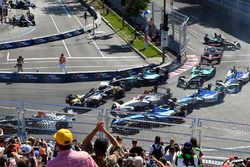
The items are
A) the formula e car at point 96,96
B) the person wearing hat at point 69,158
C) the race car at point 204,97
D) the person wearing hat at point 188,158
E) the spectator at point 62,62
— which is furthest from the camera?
the spectator at point 62,62

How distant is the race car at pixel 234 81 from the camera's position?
35.4 meters

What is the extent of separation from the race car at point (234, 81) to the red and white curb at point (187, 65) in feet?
16.6

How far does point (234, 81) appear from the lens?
35.9 m

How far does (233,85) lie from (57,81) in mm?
11486

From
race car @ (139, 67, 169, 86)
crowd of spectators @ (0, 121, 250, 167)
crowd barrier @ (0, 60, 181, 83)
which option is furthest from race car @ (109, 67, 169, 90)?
crowd of spectators @ (0, 121, 250, 167)

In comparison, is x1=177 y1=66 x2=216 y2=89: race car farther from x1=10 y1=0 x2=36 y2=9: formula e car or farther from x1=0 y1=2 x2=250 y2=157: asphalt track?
x1=10 y1=0 x2=36 y2=9: formula e car

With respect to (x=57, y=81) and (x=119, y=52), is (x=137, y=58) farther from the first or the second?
(x=57, y=81)

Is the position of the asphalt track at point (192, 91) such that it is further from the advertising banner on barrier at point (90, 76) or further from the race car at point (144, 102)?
the race car at point (144, 102)

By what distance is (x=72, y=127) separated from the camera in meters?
21.5

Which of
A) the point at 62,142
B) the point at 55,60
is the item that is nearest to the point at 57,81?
the point at 55,60

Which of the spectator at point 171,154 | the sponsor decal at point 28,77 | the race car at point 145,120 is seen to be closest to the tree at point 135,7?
the sponsor decal at point 28,77

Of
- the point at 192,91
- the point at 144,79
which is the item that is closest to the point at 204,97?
the point at 192,91

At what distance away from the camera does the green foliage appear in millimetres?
54219

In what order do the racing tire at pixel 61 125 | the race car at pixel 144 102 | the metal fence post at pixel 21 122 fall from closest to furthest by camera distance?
the metal fence post at pixel 21 122 → the racing tire at pixel 61 125 → the race car at pixel 144 102
